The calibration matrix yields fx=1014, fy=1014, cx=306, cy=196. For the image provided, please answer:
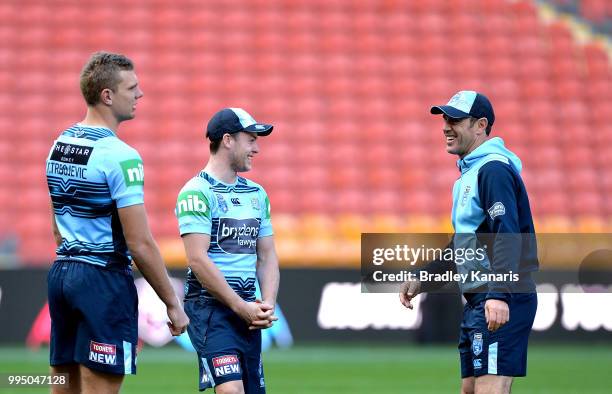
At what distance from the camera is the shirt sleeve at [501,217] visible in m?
5.28

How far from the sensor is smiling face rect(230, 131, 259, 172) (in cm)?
578

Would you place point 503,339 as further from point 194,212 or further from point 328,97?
point 328,97

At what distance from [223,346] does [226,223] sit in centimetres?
68

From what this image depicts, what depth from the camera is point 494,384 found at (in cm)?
541

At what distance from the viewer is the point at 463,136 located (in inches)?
228

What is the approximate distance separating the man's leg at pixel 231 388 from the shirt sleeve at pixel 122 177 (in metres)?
1.22

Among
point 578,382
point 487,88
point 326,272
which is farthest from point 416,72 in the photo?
point 578,382

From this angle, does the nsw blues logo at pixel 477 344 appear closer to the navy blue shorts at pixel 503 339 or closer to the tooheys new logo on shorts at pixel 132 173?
the navy blue shorts at pixel 503 339

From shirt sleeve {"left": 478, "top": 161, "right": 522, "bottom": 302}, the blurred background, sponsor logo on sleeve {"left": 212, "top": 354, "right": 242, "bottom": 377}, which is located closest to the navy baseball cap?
shirt sleeve {"left": 478, "top": 161, "right": 522, "bottom": 302}

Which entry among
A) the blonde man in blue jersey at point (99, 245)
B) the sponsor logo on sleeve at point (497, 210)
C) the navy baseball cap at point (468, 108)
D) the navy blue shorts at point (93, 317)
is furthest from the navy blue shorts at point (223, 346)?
the navy baseball cap at point (468, 108)

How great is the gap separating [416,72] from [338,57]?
1542 mm

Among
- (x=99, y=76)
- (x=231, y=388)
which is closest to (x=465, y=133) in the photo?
(x=231, y=388)

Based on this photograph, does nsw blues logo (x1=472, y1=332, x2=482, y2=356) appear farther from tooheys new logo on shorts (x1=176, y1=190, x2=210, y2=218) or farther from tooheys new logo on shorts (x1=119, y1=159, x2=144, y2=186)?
tooheys new logo on shorts (x1=119, y1=159, x2=144, y2=186)

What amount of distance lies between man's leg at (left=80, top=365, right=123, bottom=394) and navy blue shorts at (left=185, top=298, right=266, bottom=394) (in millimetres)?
794
